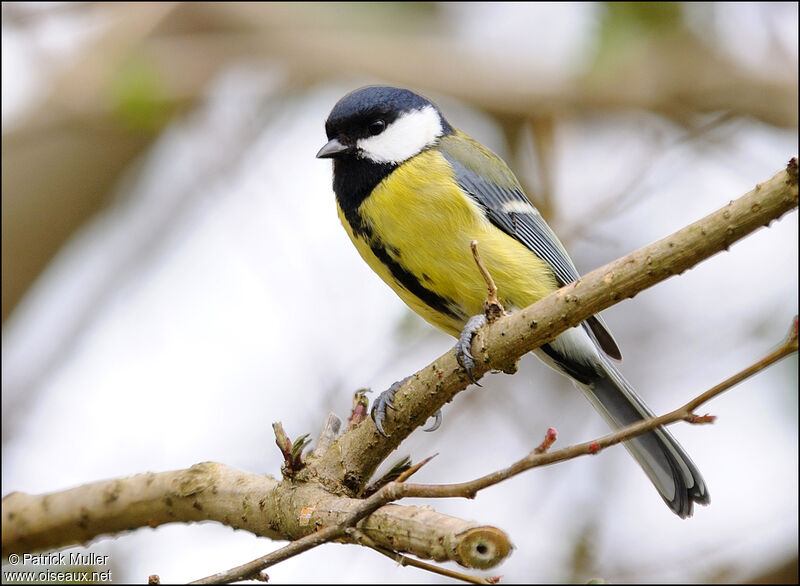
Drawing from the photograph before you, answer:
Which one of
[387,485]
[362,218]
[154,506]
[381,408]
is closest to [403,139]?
[362,218]

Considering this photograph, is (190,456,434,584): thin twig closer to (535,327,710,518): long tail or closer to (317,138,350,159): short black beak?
(535,327,710,518): long tail

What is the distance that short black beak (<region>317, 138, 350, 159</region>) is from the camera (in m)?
2.67

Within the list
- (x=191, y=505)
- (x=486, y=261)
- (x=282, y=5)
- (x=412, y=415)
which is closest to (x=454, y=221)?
(x=486, y=261)

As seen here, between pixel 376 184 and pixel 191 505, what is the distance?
102 centimetres

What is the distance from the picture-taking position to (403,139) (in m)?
2.76

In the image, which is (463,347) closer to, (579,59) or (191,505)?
(191,505)

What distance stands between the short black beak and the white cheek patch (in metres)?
0.05

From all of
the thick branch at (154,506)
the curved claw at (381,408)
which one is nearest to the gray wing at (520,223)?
the curved claw at (381,408)

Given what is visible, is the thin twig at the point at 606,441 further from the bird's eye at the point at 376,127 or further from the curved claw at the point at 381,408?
the bird's eye at the point at 376,127

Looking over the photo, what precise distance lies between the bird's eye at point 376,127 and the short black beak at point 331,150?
0.32ft

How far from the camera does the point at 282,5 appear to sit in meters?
4.84

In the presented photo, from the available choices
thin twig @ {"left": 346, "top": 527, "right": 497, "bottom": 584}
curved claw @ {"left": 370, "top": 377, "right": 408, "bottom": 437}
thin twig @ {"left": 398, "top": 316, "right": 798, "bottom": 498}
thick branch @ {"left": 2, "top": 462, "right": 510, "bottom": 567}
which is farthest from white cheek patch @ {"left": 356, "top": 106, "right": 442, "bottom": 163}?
thin twig @ {"left": 398, "top": 316, "right": 798, "bottom": 498}

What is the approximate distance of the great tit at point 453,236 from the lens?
8.01 feet

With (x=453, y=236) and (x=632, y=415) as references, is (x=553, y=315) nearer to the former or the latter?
(x=453, y=236)
